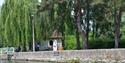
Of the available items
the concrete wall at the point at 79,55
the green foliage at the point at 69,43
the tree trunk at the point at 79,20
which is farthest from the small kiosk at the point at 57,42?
the tree trunk at the point at 79,20

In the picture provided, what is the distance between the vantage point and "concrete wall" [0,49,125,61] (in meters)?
25.2

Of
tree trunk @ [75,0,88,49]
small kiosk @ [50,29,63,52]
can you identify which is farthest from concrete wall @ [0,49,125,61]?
tree trunk @ [75,0,88,49]

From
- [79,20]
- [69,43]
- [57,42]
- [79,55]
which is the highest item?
[79,20]

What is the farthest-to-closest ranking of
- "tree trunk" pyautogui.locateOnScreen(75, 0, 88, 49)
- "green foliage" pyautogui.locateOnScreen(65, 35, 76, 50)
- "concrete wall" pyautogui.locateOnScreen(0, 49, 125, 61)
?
1. "green foliage" pyautogui.locateOnScreen(65, 35, 76, 50)
2. "tree trunk" pyautogui.locateOnScreen(75, 0, 88, 49)
3. "concrete wall" pyautogui.locateOnScreen(0, 49, 125, 61)

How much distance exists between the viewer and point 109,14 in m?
35.2

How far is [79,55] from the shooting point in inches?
1172

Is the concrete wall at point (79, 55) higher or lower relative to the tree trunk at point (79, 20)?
lower

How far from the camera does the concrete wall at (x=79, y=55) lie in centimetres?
2523

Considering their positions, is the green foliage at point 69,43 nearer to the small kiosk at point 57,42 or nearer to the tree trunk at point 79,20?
the small kiosk at point 57,42

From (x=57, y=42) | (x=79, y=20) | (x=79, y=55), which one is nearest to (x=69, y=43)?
(x=57, y=42)

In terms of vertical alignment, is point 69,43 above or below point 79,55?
below

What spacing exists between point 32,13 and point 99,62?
15.5 metres

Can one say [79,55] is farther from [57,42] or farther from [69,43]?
[57,42]

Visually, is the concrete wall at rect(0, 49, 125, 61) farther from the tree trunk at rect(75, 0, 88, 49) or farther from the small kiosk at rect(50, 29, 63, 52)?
the tree trunk at rect(75, 0, 88, 49)
